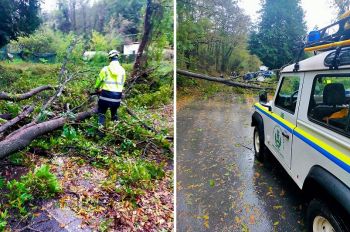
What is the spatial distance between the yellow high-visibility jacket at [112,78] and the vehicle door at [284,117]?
1.22 meters

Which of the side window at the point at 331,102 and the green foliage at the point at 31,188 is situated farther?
the side window at the point at 331,102

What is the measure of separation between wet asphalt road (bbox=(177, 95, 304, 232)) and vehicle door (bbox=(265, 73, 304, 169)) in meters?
0.29

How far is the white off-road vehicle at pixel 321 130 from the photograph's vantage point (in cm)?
148

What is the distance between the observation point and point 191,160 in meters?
2.76

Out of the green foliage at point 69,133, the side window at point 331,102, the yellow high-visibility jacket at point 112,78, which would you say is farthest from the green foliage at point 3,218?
the side window at point 331,102

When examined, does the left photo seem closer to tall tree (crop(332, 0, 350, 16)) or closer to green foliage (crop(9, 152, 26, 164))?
green foliage (crop(9, 152, 26, 164))

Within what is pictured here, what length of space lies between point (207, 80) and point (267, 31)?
5.67ft

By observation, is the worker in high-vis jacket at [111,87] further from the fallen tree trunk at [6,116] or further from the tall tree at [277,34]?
the tall tree at [277,34]

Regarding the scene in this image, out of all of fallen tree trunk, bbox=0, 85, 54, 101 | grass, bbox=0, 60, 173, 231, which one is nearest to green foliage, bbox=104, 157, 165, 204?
grass, bbox=0, 60, 173, 231

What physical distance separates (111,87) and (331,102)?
1418 mm

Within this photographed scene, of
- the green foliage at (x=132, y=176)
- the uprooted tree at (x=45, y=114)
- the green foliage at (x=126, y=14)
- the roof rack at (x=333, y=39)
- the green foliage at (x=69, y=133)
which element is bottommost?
the green foliage at (x=132, y=176)

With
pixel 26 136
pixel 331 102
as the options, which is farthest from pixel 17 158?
pixel 331 102

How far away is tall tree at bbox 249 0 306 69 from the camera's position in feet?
10.3

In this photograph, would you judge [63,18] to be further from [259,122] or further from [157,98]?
[259,122]
